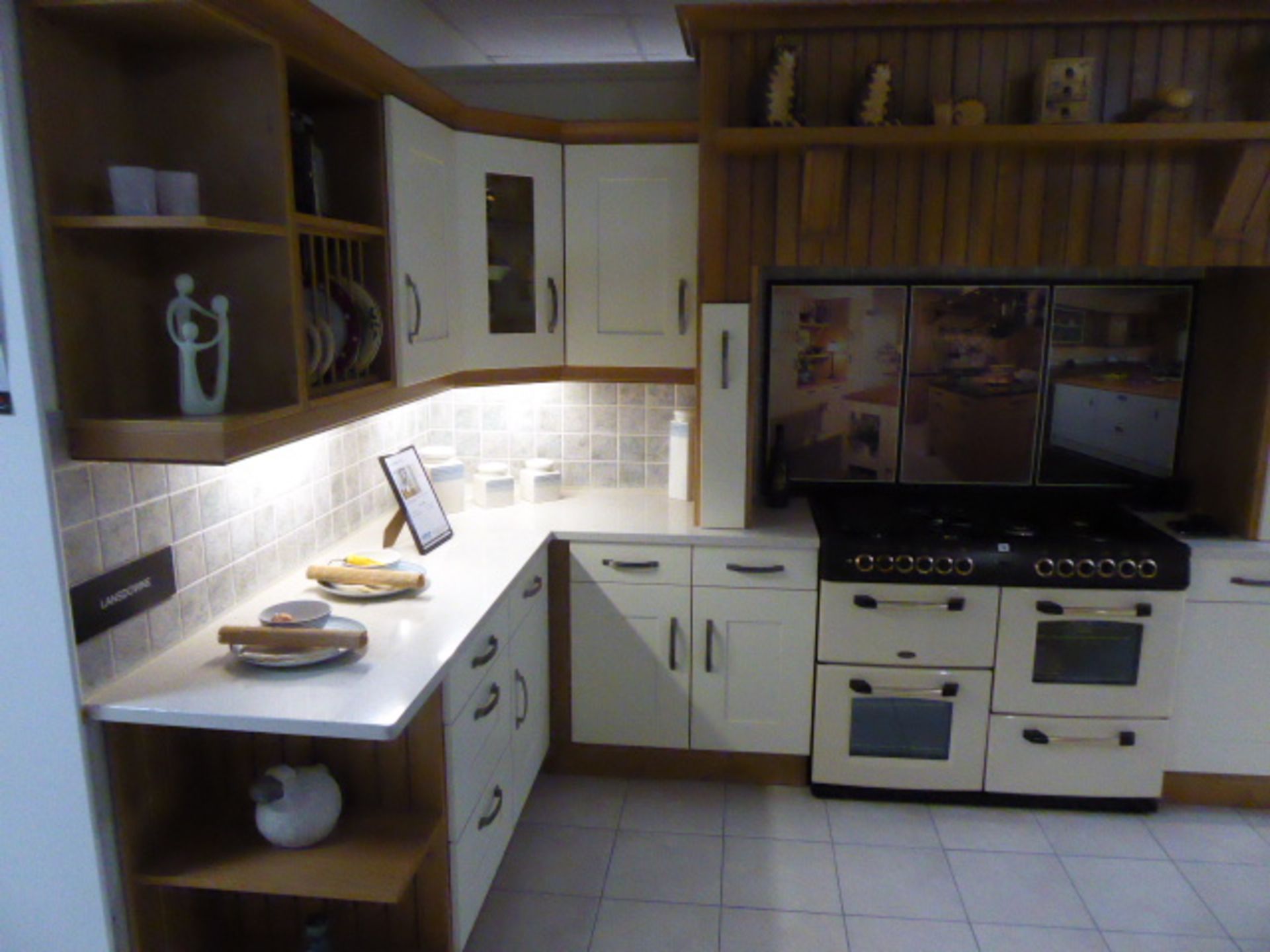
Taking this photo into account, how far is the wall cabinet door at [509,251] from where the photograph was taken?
288cm

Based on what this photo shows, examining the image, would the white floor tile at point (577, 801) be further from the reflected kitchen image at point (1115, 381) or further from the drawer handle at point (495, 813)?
the reflected kitchen image at point (1115, 381)

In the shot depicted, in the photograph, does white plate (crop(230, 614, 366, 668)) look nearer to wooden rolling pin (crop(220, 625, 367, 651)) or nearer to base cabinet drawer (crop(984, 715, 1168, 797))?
wooden rolling pin (crop(220, 625, 367, 651))

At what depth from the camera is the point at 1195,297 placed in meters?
3.20

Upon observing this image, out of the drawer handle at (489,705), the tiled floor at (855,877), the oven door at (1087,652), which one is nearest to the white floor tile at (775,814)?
the tiled floor at (855,877)

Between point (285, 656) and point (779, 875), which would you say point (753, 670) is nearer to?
point (779, 875)

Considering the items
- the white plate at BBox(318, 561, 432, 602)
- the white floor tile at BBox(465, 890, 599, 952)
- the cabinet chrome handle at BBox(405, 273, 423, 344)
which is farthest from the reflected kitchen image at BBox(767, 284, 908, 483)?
the white floor tile at BBox(465, 890, 599, 952)

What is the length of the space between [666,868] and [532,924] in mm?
417

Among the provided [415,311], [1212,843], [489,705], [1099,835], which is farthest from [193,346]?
[1212,843]

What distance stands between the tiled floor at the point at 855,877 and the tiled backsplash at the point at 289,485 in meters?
1.06

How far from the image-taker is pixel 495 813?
7.88ft

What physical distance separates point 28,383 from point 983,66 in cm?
247

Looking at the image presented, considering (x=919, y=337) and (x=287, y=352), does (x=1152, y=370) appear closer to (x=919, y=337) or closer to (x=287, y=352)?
(x=919, y=337)

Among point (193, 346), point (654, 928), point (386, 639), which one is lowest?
point (654, 928)

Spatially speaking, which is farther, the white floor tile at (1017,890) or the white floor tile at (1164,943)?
the white floor tile at (1017,890)
